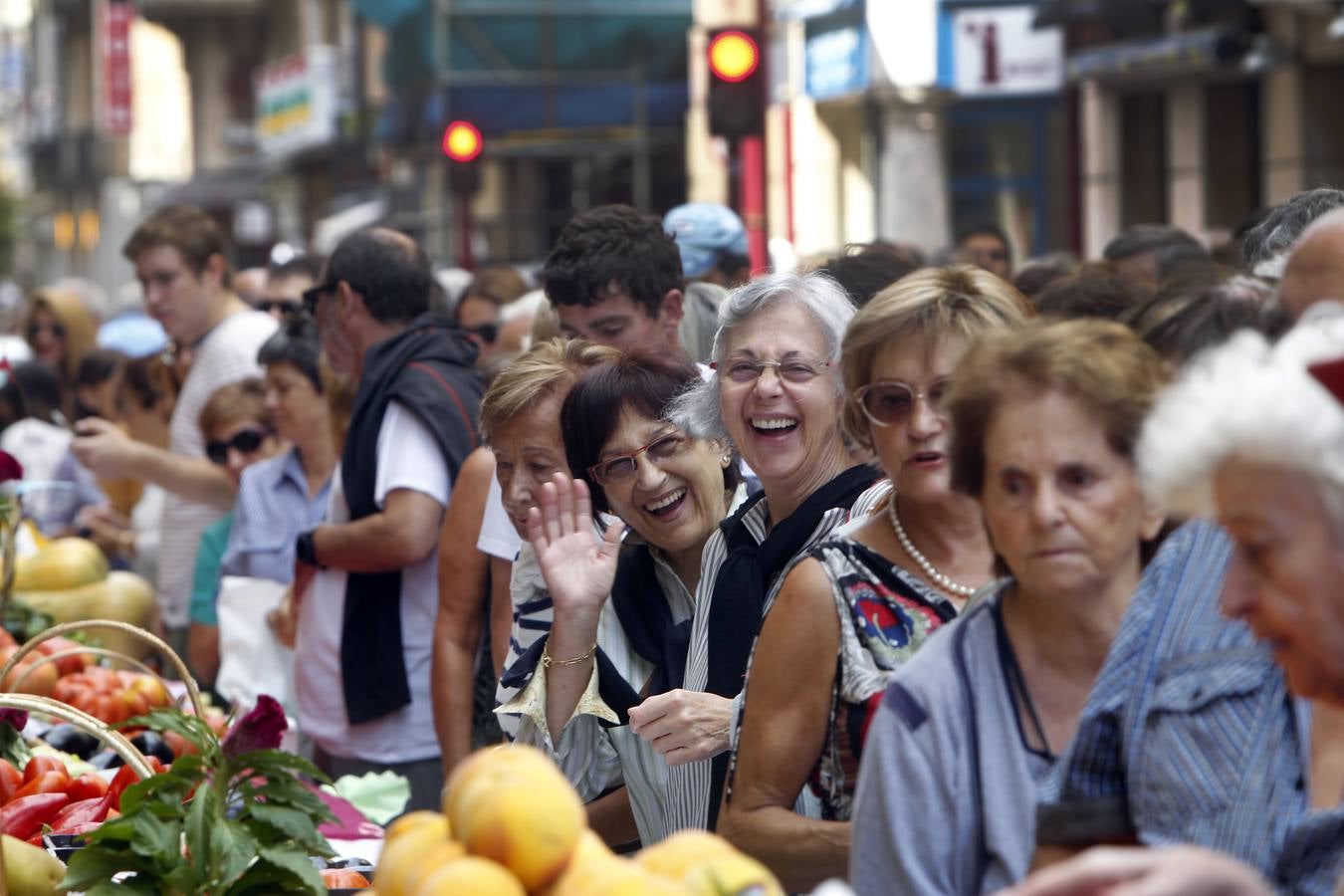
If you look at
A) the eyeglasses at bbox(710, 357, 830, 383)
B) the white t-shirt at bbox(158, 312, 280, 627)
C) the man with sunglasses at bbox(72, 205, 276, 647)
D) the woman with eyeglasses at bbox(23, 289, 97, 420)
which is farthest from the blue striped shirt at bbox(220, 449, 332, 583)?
the woman with eyeglasses at bbox(23, 289, 97, 420)

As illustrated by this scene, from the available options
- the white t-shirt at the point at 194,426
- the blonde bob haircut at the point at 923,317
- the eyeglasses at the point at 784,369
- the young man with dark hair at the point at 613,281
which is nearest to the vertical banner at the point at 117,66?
the white t-shirt at the point at 194,426

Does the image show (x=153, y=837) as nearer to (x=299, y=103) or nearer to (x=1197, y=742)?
(x=1197, y=742)

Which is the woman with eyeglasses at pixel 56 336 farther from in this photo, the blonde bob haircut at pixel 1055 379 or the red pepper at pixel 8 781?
the blonde bob haircut at pixel 1055 379

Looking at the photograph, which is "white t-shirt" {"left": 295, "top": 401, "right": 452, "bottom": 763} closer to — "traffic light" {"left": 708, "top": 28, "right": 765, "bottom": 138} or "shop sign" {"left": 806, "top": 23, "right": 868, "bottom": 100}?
"traffic light" {"left": 708, "top": 28, "right": 765, "bottom": 138}

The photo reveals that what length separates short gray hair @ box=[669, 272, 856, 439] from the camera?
12.1 feet

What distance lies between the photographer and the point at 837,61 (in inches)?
794

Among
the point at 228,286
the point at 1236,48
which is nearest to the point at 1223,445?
the point at 228,286

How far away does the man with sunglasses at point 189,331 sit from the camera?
737 centimetres

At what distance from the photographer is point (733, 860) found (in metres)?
1.99

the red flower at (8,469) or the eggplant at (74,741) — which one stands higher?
the red flower at (8,469)

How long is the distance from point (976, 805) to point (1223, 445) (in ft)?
1.87

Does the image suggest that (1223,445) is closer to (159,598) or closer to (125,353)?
(159,598)

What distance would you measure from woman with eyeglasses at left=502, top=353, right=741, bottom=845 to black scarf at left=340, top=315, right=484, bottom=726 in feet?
4.63

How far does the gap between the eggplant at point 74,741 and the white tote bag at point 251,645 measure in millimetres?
1131
